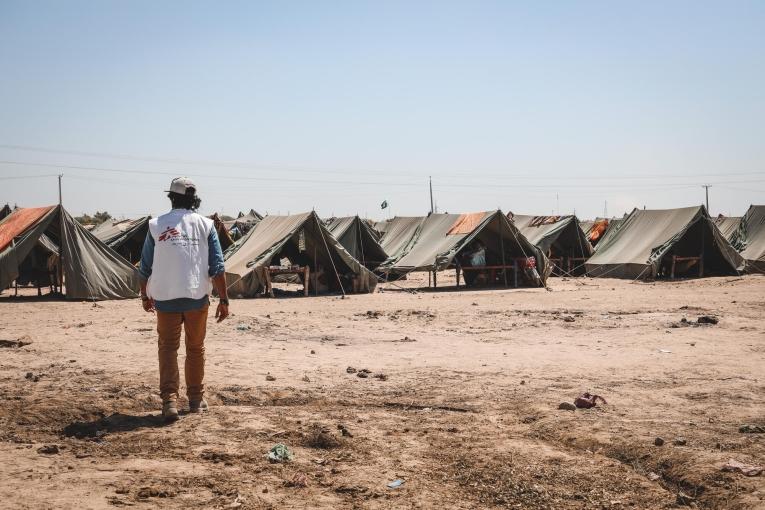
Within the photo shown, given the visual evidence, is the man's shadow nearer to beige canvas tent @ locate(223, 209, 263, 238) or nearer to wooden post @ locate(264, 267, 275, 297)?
wooden post @ locate(264, 267, 275, 297)

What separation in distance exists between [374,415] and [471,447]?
3.54ft

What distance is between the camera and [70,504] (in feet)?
12.8

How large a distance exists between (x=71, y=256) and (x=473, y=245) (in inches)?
414

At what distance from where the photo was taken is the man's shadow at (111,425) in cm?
532

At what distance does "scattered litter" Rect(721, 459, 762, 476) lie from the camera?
419cm

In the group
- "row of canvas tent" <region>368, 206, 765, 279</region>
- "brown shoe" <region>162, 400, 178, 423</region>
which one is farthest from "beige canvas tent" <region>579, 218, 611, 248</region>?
"brown shoe" <region>162, 400, 178, 423</region>

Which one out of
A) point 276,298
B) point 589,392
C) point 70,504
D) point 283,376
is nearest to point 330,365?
point 283,376

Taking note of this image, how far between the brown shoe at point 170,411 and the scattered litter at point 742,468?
3581mm

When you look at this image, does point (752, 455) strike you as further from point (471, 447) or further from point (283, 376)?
point (283, 376)

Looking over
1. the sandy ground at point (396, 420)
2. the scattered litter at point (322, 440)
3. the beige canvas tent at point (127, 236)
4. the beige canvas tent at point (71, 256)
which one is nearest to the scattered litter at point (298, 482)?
the sandy ground at point (396, 420)

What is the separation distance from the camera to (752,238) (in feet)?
90.0

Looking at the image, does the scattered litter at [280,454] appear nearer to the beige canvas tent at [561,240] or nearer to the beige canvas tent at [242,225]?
the beige canvas tent at [561,240]

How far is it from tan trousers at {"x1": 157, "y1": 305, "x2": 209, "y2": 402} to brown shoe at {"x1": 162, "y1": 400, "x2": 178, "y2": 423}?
0.13ft

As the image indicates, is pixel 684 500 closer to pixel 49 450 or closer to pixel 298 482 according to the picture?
pixel 298 482
